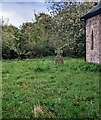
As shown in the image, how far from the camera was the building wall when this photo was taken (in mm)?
17484

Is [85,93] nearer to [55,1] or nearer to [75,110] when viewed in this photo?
[75,110]

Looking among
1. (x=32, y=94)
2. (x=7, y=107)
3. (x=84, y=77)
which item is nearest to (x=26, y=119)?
(x=7, y=107)

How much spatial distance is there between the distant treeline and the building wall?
21.7 feet

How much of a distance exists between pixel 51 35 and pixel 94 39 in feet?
36.4

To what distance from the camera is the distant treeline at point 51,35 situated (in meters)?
25.7

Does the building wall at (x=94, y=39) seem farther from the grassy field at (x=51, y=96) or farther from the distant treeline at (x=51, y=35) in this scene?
the distant treeline at (x=51, y=35)

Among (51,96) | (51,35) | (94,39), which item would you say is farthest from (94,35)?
(51,35)

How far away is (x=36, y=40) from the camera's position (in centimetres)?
2775

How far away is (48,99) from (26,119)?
1.87 m

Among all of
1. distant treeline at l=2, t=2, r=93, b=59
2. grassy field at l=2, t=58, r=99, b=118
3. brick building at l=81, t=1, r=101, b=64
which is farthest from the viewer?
distant treeline at l=2, t=2, r=93, b=59

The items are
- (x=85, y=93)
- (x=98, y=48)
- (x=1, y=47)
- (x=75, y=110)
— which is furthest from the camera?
(x=1, y=47)

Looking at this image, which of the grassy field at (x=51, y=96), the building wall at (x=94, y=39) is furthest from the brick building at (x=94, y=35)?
the grassy field at (x=51, y=96)

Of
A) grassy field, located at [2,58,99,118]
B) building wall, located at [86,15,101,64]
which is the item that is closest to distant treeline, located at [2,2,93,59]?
building wall, located at [86,15,101,64]

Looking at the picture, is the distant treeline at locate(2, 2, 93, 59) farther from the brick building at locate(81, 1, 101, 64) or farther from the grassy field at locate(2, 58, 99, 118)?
the grassy field at locate(2, 58, 99, 118)
